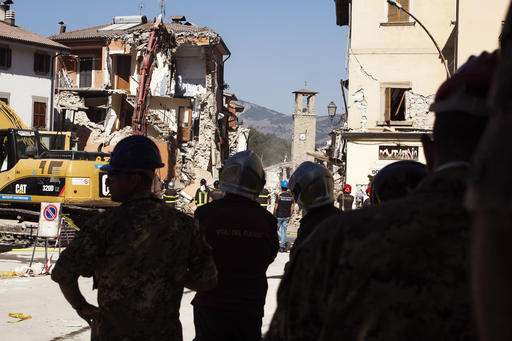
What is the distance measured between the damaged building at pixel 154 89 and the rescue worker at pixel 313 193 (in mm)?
39966

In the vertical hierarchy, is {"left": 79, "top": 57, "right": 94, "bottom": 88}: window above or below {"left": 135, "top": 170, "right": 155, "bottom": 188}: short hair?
above

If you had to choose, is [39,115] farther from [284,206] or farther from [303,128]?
[303,128]

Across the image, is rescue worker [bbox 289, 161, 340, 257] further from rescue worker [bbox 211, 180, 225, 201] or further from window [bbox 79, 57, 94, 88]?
window [bbox 79, 57, 94, 88]

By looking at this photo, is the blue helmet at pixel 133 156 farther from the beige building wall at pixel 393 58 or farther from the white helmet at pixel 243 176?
the beige building wall at pixel 393 58

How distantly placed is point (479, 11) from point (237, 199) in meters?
25.0

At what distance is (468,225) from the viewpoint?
75.7 inches

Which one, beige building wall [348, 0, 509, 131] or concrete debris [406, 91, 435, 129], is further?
beige building wall [348, 0, 509, 131]

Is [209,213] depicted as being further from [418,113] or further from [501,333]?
[418,113]

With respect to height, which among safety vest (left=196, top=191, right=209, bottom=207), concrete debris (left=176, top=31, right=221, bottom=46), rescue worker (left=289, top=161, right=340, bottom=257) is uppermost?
concrete debris (left=176, top=31, right=221, bottom=46)

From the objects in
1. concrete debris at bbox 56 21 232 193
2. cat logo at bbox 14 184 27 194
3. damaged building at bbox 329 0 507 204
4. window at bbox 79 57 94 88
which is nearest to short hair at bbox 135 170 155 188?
cat logo at bbox 14 184 27 194

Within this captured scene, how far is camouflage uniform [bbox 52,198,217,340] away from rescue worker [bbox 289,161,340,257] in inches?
58.3

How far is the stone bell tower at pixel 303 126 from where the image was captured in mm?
76250

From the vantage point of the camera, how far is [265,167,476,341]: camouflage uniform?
192 cm

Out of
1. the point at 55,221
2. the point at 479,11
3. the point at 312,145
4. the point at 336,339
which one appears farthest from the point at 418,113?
the point at 312,145
